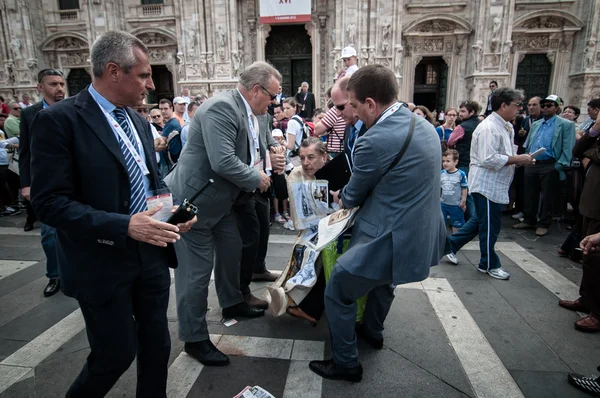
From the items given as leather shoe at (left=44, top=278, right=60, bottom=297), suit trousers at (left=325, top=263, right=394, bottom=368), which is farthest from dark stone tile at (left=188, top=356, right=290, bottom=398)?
leather shoe at (left=44, top=278, right=60, bottom=297)

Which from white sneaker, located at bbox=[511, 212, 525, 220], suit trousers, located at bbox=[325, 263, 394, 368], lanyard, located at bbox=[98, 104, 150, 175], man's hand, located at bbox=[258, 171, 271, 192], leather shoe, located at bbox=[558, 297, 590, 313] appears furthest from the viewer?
white sneaker, located at bbox=[511, 212, 525, 220]

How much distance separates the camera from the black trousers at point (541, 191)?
242 inches

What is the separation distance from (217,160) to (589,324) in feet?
11.6

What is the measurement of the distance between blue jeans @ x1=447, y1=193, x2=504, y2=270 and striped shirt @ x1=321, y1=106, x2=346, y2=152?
1.92m

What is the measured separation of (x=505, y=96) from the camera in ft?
13.1

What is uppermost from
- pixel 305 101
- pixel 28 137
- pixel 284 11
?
pixel 284 11

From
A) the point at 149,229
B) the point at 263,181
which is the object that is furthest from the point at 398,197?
the point at 149,229

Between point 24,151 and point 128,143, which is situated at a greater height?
point 128,143

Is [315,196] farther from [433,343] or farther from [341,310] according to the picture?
[433,343]

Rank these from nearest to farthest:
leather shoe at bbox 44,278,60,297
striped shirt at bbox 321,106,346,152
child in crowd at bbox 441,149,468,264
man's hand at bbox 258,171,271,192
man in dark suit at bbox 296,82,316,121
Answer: man's hand at bbox 258,171,271,192 → leather shoe at bbox 44,278,60,297 → striped shirt at bbox 321,106,346,152 → child in crowd at bbox 441,149,468,264 → man in dark suit at bbox 296,82,316,121

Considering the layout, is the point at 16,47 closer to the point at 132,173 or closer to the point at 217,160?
the point at 217,160

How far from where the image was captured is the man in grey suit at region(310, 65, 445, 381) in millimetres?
2127

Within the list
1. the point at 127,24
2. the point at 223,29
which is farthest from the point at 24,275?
the point at 127,24

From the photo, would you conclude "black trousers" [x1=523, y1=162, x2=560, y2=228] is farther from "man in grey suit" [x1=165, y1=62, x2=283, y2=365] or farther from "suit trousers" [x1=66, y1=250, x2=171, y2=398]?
"suit trousers" [x1=66, y1=250, x2=171, y2=398]
